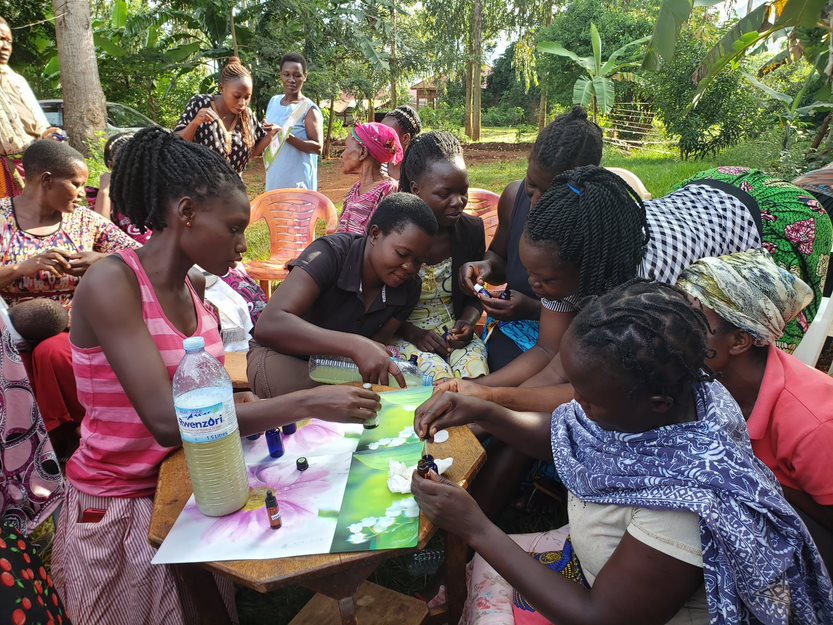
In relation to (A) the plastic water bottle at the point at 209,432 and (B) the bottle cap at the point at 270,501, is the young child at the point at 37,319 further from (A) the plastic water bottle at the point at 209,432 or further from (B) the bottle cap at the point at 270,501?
(B) the bottle cap at the point at 270,501

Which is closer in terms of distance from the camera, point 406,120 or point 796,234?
point 796,234

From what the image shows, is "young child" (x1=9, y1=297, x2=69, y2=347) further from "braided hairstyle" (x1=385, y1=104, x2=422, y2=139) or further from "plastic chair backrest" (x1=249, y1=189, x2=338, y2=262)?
"braided hairstyle" (x1=385, y1=104, x2=422, y2=139)

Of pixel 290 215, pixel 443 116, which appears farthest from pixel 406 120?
pixel 443 116

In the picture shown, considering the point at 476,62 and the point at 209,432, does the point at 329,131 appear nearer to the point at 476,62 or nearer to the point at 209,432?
the point at 476,62

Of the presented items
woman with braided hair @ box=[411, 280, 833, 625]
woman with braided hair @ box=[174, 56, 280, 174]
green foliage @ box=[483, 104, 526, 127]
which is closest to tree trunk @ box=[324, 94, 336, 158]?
woman with braided hair @ box=[174, 56, 280, 174]

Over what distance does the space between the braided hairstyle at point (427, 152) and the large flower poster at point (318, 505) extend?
5.55 feet

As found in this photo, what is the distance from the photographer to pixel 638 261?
226 cm

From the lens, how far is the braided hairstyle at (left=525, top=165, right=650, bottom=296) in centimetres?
218

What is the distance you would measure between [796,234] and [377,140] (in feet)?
9.01

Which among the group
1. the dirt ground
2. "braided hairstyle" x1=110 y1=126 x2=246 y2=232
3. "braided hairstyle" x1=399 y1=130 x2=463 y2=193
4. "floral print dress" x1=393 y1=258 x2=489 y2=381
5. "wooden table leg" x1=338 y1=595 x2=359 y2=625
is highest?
"braided hairstyle" x1=110 y1=126 x2=246 y2=232

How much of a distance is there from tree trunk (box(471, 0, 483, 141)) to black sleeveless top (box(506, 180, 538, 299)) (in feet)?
58.9

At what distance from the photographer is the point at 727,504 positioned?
1.20 metres

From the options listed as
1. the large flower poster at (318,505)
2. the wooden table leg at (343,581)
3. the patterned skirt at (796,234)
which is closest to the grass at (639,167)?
the large flower poster at (318,505)

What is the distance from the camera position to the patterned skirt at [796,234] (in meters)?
2.58
